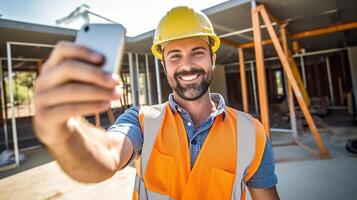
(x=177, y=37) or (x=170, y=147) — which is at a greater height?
(x=177, y=37)

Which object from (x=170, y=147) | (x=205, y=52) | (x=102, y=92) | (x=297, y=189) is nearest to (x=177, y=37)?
(x=205, y=52)

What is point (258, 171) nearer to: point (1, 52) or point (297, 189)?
point (297, 189)

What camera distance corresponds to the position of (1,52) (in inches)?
277

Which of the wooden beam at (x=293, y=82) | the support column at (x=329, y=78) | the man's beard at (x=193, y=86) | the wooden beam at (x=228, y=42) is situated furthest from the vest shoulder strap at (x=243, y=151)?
the support column at (x=329, y=78)

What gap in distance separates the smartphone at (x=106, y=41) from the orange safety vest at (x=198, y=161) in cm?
85

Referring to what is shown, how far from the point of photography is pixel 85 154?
0.70 metres

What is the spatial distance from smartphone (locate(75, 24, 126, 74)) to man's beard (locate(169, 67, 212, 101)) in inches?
38.4

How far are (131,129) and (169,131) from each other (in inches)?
8.6

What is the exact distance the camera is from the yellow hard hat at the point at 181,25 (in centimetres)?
146

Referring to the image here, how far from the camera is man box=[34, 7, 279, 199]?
47 cm

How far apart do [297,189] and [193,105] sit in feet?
8.47

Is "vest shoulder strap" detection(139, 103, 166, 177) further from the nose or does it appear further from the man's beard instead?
the nose

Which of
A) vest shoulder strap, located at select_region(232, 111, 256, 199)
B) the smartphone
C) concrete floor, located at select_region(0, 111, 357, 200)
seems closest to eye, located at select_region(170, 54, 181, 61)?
vest shoulder strap, located at select_region(232, 111, 256, 199)

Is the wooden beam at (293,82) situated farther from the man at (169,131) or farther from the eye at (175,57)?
the eye at (175,57)
